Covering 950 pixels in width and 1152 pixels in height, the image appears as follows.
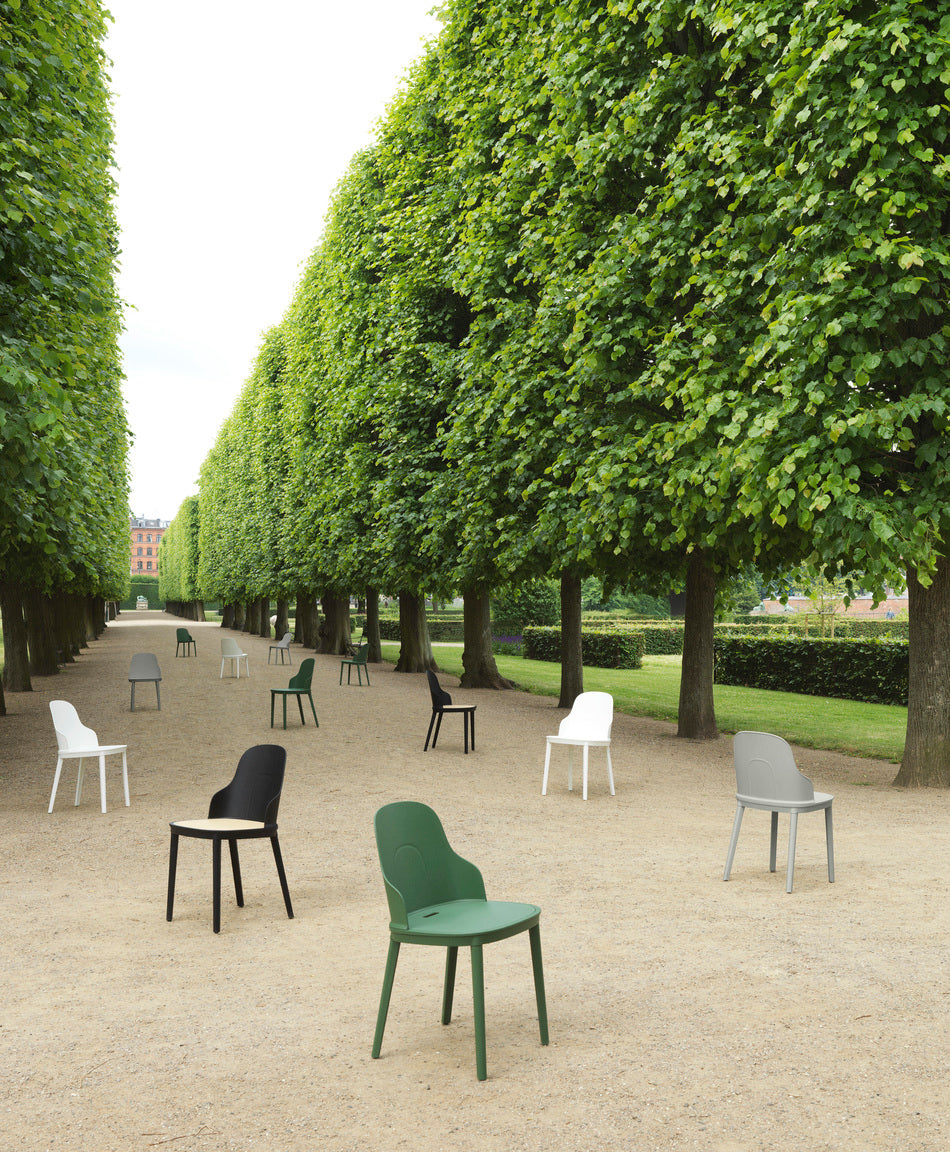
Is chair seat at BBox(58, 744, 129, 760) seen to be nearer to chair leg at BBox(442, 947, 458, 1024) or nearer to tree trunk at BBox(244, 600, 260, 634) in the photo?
chair leg at BBox(442, 947, 458, 1024)

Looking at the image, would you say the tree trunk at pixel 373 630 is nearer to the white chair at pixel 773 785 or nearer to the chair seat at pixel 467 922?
the white chair at pixel 773 785

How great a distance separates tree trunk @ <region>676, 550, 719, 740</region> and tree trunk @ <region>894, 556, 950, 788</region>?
365cm

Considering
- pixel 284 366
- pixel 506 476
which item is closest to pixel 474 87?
pixel 506 476

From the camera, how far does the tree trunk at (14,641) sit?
20.6 m

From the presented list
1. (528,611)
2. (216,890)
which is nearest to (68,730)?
(216,890)

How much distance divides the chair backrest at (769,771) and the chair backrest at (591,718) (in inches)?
129

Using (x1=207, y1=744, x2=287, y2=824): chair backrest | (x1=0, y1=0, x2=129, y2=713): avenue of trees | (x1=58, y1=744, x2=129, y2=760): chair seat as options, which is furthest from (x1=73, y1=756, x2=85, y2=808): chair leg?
(x1=207, y1=744, x2=287, y2=824): chair backrest

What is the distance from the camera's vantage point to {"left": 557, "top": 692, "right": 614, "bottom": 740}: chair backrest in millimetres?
10211

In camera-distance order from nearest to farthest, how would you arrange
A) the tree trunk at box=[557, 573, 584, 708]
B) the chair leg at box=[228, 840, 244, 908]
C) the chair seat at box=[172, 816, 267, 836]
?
1. the chair seat at box=[172, 816, 267, 836]
2. the chair leg at box=[228, 840, 244, 908]
3. the tree trunk at box=[557, 573, 584, 708]

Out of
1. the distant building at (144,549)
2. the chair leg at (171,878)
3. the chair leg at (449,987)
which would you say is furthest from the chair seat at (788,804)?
the distant building at (144,549)

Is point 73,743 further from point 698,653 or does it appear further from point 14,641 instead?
point 14,641

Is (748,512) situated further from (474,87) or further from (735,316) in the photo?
(474,87)

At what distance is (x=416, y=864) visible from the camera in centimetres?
434

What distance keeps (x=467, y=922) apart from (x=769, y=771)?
11.0 feet
